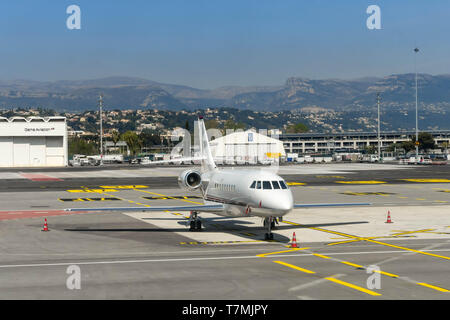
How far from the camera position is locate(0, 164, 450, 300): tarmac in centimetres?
1892

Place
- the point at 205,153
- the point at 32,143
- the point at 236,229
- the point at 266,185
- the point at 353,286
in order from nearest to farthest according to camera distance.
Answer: the point at 353,286 < the point at 266,185 < the point at 236,229 < the point at 205,153 < the point at 32,143

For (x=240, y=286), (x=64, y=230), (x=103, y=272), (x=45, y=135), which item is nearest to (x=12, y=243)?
(x=64, y=230)

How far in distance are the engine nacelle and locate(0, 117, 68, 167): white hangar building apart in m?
118

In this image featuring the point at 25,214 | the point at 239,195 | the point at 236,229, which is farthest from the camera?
the point at 25,214

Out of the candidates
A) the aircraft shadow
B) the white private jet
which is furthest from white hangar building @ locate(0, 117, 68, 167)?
the aircraft shadow

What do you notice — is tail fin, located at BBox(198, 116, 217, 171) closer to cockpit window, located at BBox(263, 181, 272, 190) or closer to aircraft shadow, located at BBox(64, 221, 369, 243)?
aircraft shadow, located at BBox(64, 221, 369, 243)

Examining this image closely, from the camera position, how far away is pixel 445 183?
74.5 metres

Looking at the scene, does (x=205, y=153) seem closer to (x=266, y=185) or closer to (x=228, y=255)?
(x=266, y=185)

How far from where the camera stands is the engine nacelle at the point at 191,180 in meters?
36.6

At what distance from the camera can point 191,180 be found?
121 feet

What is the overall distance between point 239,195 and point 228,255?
550 cm

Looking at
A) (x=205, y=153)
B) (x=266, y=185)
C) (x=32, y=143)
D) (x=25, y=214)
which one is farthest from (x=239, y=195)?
(x=32, y=143)

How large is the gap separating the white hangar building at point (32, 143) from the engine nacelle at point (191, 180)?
4658 inches

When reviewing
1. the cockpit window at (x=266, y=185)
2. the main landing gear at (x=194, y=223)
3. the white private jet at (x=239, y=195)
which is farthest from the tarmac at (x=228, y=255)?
the cockpit window at (x=266, y=185)
